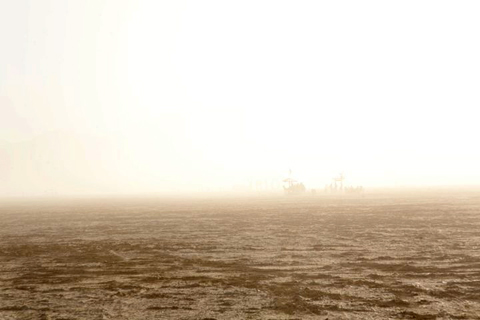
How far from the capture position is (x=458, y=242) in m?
22.6

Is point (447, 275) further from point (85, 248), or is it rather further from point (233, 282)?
point (85, 248)

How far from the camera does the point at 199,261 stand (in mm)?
19328

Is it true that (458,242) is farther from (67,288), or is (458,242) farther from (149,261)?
(67,288)

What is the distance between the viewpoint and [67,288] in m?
14.9

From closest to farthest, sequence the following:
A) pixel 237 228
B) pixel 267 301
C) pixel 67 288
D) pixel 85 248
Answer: pixel 267 301 < pixel 67 288 < pixel 85 248 < pixel 237 228

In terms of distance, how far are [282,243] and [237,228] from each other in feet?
30.4

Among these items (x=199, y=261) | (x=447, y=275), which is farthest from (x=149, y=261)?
(x=447, y=275)

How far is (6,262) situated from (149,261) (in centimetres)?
641

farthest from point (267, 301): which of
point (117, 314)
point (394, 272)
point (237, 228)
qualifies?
point (237, 228)

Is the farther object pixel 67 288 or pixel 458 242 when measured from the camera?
pixel 458 242

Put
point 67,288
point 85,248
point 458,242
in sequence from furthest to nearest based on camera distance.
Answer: point 85,248 → point 458,242 → point 67,288

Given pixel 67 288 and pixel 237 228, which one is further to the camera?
pixel 237 228

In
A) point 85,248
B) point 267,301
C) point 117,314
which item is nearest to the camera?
point 117,314

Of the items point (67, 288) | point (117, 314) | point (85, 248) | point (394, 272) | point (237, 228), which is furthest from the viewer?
point (237, 228)
